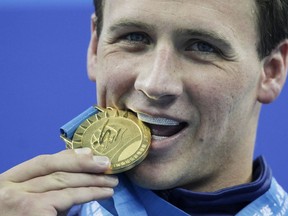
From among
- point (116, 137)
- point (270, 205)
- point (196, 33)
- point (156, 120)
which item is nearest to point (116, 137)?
point (116, 137)

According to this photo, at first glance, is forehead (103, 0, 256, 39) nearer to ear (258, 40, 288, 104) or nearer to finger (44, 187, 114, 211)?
ear (258, 40, 288, 104)

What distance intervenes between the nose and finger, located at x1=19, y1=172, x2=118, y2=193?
222mm

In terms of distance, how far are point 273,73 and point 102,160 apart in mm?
580

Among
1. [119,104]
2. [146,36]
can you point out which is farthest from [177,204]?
[146,36]

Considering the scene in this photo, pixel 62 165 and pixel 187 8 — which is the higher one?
pixel 187 8

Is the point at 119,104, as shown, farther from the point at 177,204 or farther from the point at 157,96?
the point at 177,204

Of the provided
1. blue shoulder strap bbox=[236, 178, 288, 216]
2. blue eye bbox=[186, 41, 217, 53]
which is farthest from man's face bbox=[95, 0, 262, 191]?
blue shoulder strap bbox=[236, 178, 288, 216]

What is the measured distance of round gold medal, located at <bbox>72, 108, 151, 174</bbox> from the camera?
1.48 m

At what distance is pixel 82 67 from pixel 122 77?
1653 mm

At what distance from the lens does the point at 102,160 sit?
1400 millimetres

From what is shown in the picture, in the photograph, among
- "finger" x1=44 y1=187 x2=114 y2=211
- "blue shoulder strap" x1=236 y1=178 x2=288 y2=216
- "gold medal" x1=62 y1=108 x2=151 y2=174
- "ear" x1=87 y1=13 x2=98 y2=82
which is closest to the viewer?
"finger" x1=44 y1=187 x2=114 y2=211

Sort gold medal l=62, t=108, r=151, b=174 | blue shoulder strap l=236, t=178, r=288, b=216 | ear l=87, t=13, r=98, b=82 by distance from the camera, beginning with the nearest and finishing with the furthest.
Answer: gold medal l=62, t=108, r=151, b=174
blue shoulder strap l=236, t=178, r=288, b=216
ear l=87, t=13, r=98, b=82

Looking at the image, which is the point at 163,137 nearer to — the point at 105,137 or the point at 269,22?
the point at 105,137

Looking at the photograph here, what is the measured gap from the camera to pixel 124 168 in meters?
1.45
